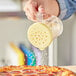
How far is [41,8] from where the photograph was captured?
41.1 inches

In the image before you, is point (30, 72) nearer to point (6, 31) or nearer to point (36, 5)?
point (36, 5)

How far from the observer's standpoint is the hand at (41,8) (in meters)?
1.05

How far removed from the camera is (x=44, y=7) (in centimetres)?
110

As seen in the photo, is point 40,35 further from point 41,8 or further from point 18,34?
point 18,34

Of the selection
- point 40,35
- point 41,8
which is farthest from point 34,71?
point 41,8

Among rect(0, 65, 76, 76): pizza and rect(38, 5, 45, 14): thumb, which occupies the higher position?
rect(38, 5, 45, 14): thumb

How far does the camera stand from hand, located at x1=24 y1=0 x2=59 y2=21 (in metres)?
1.05

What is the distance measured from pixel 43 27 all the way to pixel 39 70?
0.17m

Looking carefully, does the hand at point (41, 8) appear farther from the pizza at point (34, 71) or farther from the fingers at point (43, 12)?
the pizza at point (34, 71)

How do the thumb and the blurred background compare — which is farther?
the blurred background

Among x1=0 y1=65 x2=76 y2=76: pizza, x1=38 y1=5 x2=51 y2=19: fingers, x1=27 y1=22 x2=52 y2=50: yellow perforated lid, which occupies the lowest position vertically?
x1=0 y1=65 x2=76 y2=76: pizza

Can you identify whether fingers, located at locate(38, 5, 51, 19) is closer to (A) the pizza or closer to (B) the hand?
(B) the hand

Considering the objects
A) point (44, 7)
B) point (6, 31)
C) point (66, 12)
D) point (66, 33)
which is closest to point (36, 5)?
point (44, 7)

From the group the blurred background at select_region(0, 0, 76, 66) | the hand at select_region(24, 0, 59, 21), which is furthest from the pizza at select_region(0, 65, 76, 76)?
the blurred background at select_region(0, 0, 76, 66)
